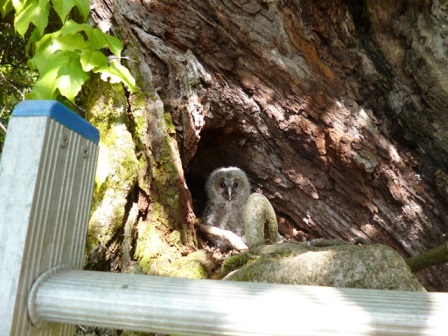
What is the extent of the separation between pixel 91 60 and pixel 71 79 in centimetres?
19

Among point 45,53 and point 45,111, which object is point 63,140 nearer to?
point 45,111

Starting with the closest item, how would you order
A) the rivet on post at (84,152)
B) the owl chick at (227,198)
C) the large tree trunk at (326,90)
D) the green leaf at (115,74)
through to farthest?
the rivet on post at (84,152) → the green leaf at (115,74) → the large tree trunk at (326,90) → the owl chick at (227,198)

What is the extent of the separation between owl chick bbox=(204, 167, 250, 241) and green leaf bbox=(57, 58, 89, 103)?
92.0 inches

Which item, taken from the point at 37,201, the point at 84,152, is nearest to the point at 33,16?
the point at 84,152

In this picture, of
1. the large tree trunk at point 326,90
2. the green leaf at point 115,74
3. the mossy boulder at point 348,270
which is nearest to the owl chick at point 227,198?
the large tree trunk at point 326,90

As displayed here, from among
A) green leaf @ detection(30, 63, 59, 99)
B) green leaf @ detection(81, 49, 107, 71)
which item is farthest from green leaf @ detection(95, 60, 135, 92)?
green leaf @ detection(30, 63, 59, 99)

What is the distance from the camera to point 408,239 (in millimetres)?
2832

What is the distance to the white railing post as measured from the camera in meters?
0.67

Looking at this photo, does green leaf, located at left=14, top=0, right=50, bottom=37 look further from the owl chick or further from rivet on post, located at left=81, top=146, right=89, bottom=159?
the owl chick

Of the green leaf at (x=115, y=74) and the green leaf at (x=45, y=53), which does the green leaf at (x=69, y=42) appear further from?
the green leaf at (x=115, y=74)

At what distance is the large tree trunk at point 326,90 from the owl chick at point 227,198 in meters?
1.00

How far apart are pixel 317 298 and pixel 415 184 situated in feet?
7.79

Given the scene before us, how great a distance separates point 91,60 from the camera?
181 cm

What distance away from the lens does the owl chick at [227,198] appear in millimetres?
3986
